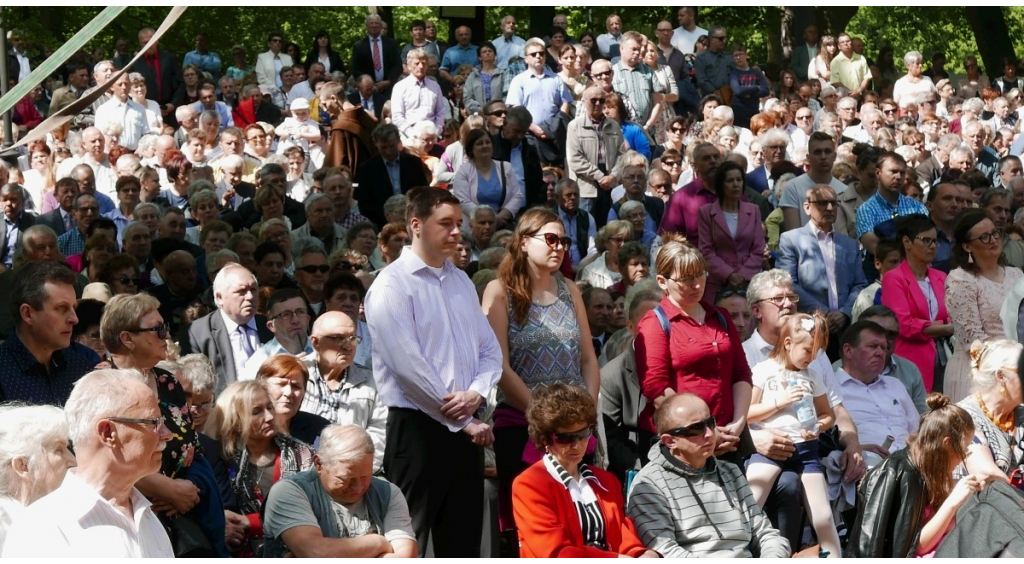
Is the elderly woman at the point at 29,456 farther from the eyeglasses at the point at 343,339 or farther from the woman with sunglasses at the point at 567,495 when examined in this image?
the eyeglasses at the point at 343,339

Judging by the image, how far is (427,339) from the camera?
5.92m

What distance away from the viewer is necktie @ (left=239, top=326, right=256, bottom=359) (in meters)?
7.86

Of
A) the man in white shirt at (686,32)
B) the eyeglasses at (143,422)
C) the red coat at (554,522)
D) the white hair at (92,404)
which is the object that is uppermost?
the man in white shirt at (686,32)

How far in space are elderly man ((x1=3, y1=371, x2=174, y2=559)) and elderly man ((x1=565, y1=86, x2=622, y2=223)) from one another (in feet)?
29.3

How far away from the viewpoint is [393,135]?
12406 millimetres

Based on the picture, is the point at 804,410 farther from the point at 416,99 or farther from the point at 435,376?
the point at 416,99

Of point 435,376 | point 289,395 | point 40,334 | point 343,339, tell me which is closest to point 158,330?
point 40,334

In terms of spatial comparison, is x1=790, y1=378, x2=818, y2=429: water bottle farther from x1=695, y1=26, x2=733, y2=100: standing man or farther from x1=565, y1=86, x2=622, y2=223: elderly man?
x1=695, y1=26, x2=733, y2=100: standing man

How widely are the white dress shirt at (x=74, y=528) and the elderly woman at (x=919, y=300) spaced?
6516 millimetres

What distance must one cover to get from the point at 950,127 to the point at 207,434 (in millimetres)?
13801

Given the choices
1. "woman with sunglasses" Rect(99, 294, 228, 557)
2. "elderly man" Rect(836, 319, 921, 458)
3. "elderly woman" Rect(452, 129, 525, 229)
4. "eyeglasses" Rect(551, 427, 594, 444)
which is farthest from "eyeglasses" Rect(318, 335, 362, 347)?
"elderly woman" Rect(452, 129, 525, 229)

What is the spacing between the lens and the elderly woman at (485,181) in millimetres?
11961

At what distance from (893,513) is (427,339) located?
2074 mm

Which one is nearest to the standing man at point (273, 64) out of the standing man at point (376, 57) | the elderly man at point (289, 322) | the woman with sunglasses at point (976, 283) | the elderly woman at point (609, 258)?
the standing man at point (376, 57)
